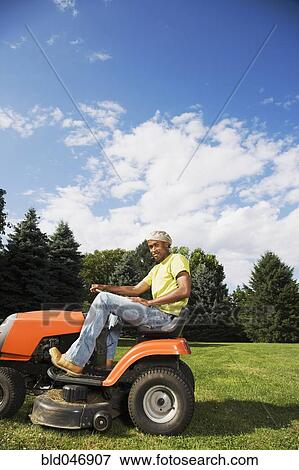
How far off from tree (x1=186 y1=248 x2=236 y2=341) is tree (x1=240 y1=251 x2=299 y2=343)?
1275mm

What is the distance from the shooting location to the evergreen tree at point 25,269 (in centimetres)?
1403

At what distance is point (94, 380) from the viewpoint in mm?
3166

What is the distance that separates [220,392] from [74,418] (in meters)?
2.23

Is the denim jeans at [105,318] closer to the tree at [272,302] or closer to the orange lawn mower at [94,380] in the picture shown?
the orange lawn mower at [94,380]

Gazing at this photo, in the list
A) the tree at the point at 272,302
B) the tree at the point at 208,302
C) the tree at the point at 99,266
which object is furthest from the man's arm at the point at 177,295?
the tree at the point at 272,302

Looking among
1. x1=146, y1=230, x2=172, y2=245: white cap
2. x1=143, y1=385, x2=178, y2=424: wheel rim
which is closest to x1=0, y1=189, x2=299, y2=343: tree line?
x1=146, y1=230, x2=172, y2=245: white cap

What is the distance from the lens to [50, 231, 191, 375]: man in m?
3.16

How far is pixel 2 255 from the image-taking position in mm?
14422

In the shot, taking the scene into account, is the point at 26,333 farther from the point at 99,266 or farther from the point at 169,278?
the point at 99,266

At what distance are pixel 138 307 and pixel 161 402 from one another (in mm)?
691

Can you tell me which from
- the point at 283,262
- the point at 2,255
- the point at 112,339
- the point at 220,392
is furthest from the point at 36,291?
the point at 283,262

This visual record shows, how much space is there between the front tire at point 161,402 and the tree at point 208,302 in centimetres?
1606
